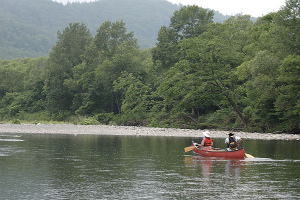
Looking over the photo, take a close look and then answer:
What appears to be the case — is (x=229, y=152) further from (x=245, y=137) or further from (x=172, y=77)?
(x=172, y=77)

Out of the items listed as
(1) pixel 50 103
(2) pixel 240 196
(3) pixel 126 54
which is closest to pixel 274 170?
(2) pixel 240 196

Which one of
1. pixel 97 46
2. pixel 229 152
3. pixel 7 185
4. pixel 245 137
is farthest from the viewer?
pixel 97 46

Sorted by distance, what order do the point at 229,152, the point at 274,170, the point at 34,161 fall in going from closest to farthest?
the point at 274,170 → the point at 34,161 → the point at 229,152

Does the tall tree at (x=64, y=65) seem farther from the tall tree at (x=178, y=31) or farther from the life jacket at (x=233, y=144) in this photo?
the life jacket at (x=233, y=144)

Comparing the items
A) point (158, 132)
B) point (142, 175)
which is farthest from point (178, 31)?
point (142, 175)

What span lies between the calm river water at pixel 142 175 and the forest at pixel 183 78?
17283 mm

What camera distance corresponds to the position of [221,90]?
5331 centimetres

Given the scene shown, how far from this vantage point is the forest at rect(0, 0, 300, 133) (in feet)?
142

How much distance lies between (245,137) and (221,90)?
12584 millimetres

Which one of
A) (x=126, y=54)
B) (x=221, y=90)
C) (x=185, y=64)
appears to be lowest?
(x=221, y=90)

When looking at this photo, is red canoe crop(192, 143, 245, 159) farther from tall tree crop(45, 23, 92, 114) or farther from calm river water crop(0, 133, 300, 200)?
tall tree crop(45, 23, 92, 114)

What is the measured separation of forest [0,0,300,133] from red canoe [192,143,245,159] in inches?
702

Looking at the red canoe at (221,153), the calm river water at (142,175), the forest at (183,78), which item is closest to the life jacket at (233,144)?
the red canoe at (221,153)

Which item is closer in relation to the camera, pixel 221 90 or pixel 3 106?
pixel 221 90
